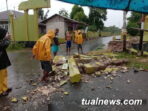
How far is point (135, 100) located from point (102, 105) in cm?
90

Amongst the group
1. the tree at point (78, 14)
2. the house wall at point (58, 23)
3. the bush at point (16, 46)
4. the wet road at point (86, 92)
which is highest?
the tree at point (78, 14)

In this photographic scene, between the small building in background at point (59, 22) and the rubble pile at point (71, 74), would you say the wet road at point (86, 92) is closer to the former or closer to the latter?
the rubble pile at point (71, 74)

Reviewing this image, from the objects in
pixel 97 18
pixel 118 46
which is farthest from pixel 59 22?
pixel 97 18

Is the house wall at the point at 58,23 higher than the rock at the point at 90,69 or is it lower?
higher

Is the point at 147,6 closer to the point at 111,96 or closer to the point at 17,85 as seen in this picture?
the point at 111,96

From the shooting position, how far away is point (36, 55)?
6.66 metres

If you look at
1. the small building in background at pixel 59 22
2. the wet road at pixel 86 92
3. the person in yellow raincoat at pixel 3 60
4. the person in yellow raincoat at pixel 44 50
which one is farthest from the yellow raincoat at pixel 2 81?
the small building in background at pixel 59 22

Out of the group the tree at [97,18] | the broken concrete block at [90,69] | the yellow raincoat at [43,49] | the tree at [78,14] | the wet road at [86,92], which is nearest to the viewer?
the wet road at [86,92]

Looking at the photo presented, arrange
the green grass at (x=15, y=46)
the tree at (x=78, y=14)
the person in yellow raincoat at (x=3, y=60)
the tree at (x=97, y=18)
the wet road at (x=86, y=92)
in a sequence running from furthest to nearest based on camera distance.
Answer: the tree at (x=97, y=18)
the tree at (x=78, y=14)
the green grass at (x=15, y=46)
the person in yellow raincoat at (x=3, y=60)
the wet road at (x=86, y=92)

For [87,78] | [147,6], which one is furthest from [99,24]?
[147,6]

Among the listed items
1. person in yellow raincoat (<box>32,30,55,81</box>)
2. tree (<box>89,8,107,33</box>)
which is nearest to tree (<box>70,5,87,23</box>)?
tree (<box>89,8,107,33</box>)

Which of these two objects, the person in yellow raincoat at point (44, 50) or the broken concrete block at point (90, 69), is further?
the broken concrete block at point (90, 69)

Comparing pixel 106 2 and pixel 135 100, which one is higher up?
pixel 106 2

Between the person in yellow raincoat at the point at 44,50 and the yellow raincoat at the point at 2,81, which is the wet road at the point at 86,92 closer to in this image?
the yellow raincoat at the point at 2,81
